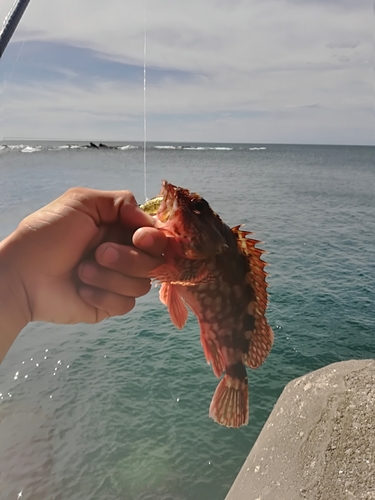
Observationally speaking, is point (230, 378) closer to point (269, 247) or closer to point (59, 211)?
point (59, 211)

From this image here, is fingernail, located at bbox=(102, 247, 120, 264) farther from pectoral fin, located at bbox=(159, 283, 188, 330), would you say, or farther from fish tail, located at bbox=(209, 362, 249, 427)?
fish tail, located at bbox=(209, 362, 249, 427)

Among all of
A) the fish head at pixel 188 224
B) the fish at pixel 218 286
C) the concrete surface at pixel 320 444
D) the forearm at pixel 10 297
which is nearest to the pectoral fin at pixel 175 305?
the fish at pixel 218 286

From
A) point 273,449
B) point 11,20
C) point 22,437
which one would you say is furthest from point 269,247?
point 11,20

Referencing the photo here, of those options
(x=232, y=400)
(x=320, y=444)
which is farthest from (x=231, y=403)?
(x=320, y=444)

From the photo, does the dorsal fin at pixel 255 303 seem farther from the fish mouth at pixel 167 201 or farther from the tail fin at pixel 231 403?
the fish mouth at pixel 167 201

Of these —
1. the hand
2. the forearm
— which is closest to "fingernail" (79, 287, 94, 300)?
the hand

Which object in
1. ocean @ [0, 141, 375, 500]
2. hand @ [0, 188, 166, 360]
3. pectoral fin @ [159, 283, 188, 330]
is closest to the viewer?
hand @ [0, 188, 166, 360]
